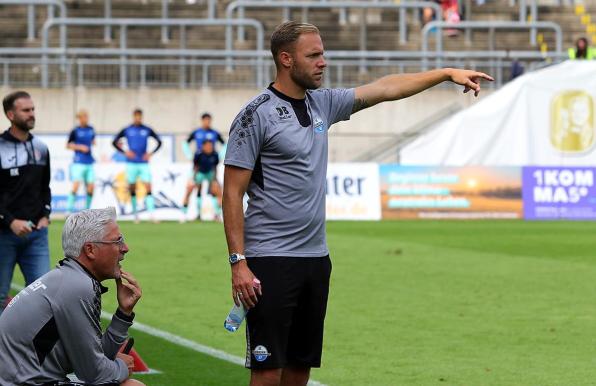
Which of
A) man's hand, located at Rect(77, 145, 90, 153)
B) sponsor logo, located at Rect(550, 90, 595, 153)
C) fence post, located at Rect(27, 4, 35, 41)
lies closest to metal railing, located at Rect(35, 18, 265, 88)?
fence post, located at Rect(27, 4, 35, 41)

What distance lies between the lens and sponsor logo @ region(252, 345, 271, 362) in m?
6.68

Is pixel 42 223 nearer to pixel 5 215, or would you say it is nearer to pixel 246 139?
pixel 5 215

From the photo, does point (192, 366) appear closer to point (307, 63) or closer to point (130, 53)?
point (307, 63)

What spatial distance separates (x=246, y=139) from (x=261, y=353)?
3.32 ft

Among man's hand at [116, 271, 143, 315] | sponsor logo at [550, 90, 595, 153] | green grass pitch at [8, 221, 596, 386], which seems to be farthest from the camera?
sponsor logo at [550, 90, 595, 153]

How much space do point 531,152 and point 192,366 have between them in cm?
2279

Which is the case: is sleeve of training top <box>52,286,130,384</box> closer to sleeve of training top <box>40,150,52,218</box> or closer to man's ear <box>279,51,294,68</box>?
man's ear <box>279,51,294,68</box>

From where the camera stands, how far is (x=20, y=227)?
10.4 metres

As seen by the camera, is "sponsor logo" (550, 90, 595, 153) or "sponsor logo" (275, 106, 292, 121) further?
"sponsor logo" (550, 90, 595, 153)

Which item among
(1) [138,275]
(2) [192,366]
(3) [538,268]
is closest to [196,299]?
(1) [138,275]

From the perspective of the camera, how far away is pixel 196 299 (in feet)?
47.2

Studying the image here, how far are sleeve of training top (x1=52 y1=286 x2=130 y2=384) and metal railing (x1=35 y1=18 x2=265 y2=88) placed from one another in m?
26.9

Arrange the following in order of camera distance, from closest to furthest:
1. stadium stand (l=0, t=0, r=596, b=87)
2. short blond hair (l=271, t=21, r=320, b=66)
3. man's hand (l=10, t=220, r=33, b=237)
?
short blond hair (l=271, t=21, r=320, b=66), man's hand (l=10, t=220, r=33, b=237), stadium stand (l=0, t=0, r=596, b=87)

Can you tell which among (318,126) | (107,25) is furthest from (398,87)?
(107,25)
